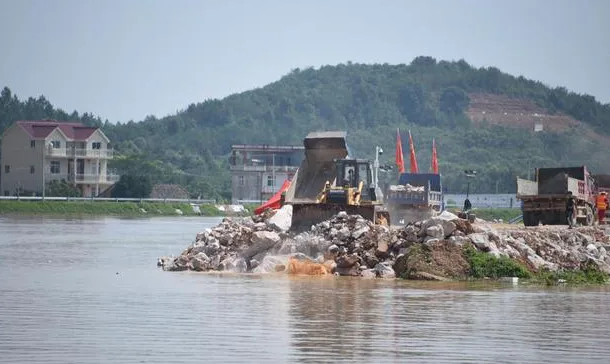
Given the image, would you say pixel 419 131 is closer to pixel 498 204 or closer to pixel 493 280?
pixel 498 204

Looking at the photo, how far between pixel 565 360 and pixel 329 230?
50.7 feet

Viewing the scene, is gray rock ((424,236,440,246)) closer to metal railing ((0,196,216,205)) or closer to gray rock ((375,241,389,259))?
gray rock ((375,241,389,259))

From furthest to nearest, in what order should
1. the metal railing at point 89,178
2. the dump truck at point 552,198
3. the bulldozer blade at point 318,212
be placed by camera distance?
the metal railing at point 89,178 < the dump truck at point 552,198 < the bulldozer blade at point 318,212

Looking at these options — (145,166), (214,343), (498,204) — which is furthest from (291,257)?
(145,166)

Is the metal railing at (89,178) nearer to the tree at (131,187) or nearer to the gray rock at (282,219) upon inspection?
the tree at (131,187)

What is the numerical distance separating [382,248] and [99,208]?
205 feet

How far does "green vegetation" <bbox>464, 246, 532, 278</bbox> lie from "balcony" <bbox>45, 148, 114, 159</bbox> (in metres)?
76.2

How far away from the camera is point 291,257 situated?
3272cm

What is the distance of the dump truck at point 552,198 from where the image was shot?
44.1 m

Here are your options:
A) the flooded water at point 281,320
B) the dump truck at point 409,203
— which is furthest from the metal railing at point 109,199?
the flooded water at point 281,320

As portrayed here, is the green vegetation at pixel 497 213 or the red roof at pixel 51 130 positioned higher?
the red roof at pixel 51 130

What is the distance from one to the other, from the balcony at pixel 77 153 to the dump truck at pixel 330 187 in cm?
6552

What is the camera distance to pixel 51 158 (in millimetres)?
104312

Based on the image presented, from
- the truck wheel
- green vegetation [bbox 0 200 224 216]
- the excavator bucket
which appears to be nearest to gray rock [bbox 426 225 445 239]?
the excavator bucket
